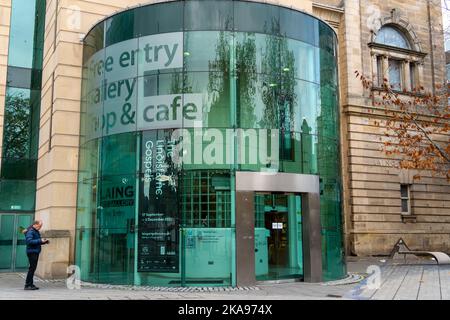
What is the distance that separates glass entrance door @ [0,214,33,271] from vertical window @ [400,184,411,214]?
2082 cm

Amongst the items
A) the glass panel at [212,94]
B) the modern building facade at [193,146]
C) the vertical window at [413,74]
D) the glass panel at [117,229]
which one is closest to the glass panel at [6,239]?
the modern building facade at [193,146]

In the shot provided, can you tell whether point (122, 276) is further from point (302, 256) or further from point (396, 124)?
point (396, 124)

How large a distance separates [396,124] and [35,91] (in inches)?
789

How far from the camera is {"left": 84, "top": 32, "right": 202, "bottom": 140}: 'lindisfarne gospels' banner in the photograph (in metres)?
14.3

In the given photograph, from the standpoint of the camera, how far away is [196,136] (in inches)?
557

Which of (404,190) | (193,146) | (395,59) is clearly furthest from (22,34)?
(404,190)

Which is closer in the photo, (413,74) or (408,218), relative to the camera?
(408,218)

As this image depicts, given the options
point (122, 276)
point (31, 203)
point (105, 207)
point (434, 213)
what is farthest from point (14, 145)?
point (434, 213)

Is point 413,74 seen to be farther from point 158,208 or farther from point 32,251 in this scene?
point 32,251

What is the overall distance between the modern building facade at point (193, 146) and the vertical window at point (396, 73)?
51.0 ft

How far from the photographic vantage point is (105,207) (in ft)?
49.0

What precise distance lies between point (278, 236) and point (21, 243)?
1106 centimetres

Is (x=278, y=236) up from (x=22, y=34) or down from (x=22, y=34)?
down
